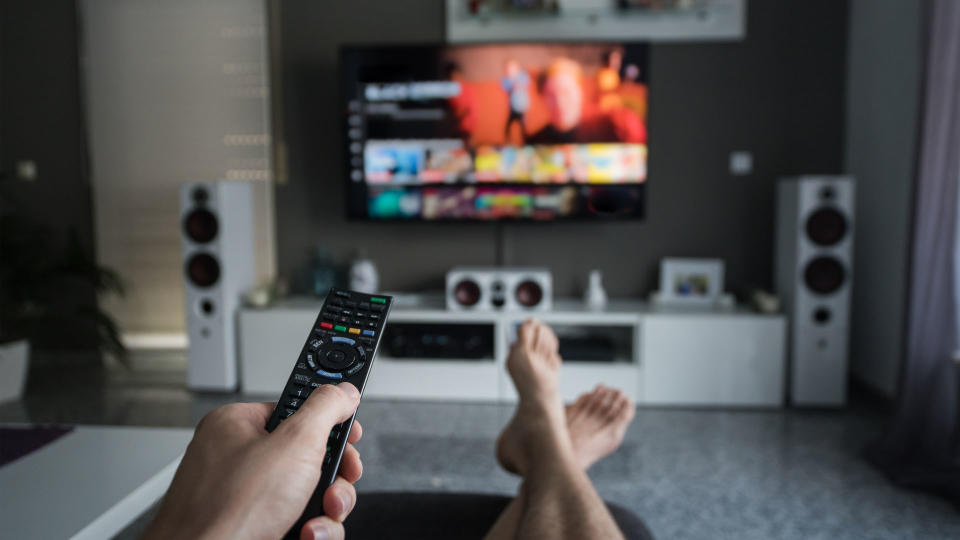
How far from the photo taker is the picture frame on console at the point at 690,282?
310cm

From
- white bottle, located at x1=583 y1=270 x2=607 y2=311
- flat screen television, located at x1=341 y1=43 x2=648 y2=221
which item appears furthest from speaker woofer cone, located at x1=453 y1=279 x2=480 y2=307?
white bottle, located at x1=583 y1=270 x2=607 y2=311

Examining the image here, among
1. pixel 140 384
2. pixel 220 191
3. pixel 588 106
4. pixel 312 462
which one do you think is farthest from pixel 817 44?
pixel 140 384

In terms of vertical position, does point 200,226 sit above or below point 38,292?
above

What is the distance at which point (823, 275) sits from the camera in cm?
274

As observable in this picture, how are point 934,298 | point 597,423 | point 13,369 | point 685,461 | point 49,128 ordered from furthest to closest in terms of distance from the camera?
point 49,128 → point 13,369 → point 685,461 → point 934,298 → point 597,423

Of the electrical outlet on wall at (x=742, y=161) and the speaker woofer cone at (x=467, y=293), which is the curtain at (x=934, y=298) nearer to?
the electrical outlet on wall at (x=742, y=161)

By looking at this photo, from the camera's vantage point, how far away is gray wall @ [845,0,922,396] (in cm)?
266

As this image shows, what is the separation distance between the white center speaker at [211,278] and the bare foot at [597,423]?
185 cm

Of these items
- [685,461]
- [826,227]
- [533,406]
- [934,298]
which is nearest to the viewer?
[533,406]

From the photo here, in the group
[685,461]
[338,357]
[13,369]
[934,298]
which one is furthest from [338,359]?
[13,369]

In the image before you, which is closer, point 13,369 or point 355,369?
point 355,369

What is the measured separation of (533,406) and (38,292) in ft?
9.56

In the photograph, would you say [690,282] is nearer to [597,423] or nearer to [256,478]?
[597,423]

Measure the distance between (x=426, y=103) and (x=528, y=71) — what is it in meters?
0.48
